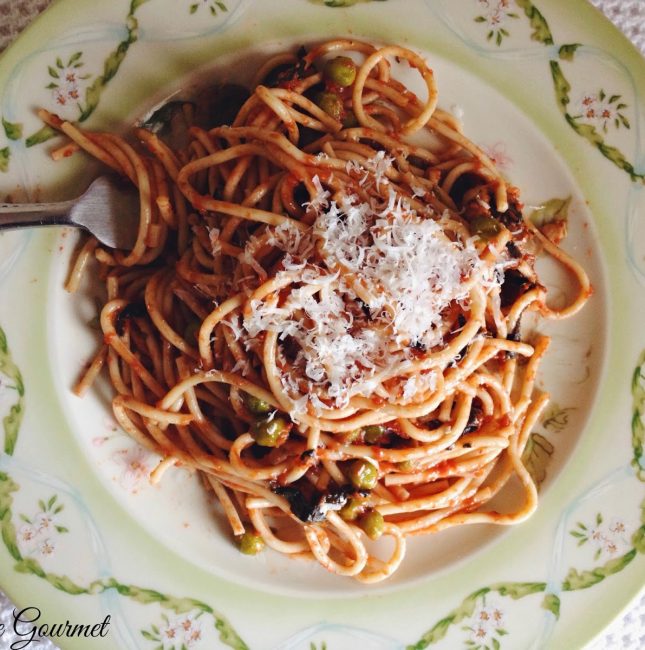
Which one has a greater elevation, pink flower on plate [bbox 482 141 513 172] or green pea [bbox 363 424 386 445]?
pink flower on plate [bbox 482 141 513 172]

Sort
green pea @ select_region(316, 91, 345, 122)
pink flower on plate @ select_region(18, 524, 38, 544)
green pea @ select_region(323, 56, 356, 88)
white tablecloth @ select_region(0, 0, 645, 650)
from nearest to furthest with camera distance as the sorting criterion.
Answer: pink flower on plate @ select_region(18, 524, 38, 544)
green pea @ select_region(323, 56, 356, 88)
green pea @ select_region(316, 91, 345, 122)
white tablecloth @ select_region(0, 0, 645, 650)

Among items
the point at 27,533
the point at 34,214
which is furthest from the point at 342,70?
the point at 27,533

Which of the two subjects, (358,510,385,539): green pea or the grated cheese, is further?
(358,510,385,539): green pea

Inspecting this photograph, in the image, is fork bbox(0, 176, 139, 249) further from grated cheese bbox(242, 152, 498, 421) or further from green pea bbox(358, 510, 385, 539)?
green pea bbox(358, 510, 385, 539)

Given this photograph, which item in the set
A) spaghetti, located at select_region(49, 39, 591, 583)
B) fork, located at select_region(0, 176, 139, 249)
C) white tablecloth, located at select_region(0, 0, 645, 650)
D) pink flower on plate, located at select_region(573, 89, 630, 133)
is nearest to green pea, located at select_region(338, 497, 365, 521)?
spaghetti, located at select_region(49, 39, 591, 583)

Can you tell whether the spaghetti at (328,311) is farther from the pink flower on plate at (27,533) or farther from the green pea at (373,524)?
the pink flower on plate at (27,533)

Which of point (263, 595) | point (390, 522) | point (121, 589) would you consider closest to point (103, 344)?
point (121, 589)

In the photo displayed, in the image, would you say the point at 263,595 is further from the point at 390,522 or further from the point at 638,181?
the point at 638,181
